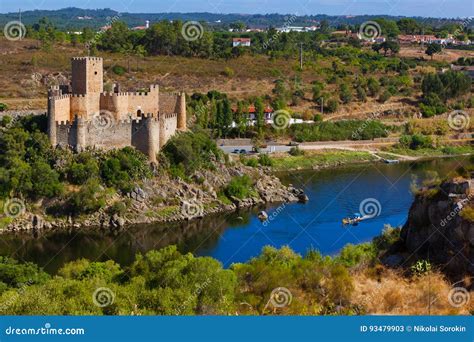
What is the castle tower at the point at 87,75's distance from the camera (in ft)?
76.4

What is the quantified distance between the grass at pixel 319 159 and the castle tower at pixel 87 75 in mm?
10000

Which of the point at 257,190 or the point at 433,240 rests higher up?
the point at 433,240

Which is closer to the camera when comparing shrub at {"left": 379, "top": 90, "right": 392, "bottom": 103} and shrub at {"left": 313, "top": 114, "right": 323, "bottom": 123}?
shrub at {"left": 313, "top": 114, "right": 323, "bottom": 123}

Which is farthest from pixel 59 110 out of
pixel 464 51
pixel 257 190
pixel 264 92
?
pixel 464 51

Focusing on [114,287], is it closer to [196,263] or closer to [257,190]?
[196,263]

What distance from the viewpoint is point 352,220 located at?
23594mm

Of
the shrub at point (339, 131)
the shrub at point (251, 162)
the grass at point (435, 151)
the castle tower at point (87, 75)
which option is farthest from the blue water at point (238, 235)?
the shrub at point (339, 131)

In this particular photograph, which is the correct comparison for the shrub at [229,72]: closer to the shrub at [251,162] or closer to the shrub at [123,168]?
the shrub at [251,162]

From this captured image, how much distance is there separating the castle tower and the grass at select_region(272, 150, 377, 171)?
10000mm

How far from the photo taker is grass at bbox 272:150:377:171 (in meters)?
32.6

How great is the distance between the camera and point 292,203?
26406mm

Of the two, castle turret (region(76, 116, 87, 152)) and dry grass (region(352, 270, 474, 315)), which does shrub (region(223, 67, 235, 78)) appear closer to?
castle turret (region(76, 116, 87, 152))

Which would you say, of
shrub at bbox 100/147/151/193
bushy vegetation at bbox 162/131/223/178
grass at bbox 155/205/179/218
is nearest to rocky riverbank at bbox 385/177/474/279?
grass at bbox 155/205/179/218

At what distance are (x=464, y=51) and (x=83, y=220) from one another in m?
46.6
